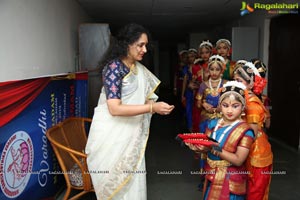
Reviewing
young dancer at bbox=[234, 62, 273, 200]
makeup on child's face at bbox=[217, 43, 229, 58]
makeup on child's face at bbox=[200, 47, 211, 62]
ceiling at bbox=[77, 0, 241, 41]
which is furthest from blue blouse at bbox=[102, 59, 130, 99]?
ceiling at bbox=[77, 0, 241, 41]

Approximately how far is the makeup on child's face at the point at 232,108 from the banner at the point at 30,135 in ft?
3.95

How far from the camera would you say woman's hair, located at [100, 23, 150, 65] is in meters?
1.70

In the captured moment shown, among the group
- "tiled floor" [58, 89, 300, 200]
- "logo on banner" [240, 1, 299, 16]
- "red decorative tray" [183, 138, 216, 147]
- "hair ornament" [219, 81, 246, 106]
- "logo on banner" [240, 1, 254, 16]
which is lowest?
"tiled floor" [58, 89, 300, 200]

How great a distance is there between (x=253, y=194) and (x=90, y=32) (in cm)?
261

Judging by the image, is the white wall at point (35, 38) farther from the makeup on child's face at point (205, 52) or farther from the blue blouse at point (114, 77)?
the makeup on child's face at point (205, 52)

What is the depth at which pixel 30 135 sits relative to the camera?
1955mm

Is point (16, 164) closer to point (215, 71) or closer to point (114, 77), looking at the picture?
point (114, 77)

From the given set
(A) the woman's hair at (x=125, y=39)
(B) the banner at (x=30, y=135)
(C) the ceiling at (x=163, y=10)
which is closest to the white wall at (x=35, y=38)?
(B) the banner at (x=30, y=135)

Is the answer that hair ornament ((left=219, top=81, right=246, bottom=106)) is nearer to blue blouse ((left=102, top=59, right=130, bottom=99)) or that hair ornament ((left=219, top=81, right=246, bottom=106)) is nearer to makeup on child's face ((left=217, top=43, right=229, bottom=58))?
blue blouse ((left=102, top=59, right=130, bottom=99))

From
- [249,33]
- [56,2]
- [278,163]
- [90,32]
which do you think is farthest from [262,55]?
[56,2]

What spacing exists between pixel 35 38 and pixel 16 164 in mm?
1027

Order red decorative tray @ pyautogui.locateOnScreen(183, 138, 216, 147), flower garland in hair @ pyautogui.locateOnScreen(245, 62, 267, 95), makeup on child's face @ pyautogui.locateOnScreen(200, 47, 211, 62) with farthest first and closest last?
makeup on child's face @ pyautogui.locateOnScreen(200, 47, 211, 62) → flower garland in hair @ pyautogui.locateOnScreen(245, 62, 267, 95) → red decorative tray @ pyautogui.locateOnScreen(183, 138, 216, 147)

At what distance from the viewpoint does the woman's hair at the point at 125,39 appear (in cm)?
170

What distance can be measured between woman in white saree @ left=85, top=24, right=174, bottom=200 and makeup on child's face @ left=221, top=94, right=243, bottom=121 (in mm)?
314
